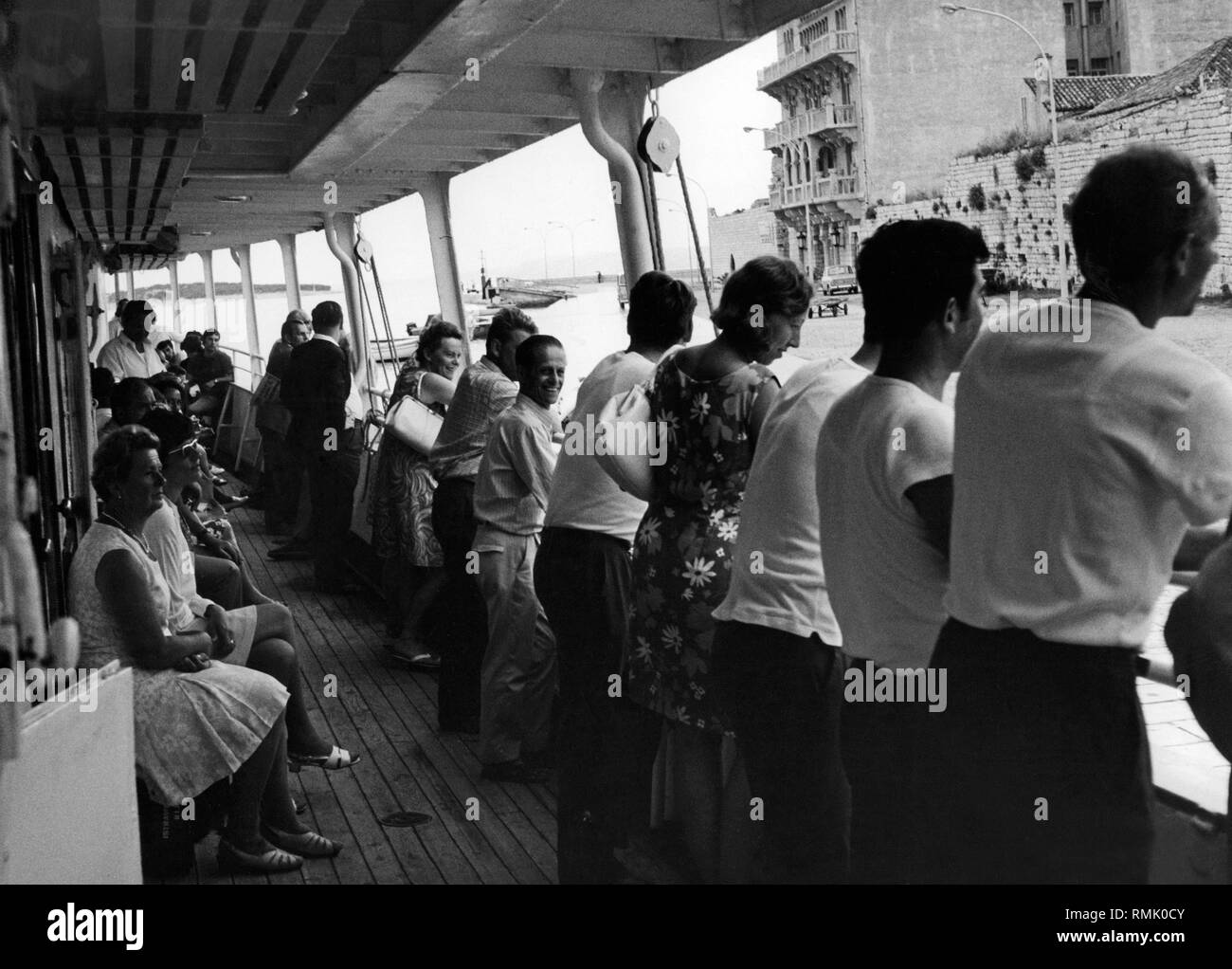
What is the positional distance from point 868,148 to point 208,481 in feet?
12.1

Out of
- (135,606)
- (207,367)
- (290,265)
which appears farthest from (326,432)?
(290,265)

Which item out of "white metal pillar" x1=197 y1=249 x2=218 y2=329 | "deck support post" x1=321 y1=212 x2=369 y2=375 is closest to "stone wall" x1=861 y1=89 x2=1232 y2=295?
"deck support post" x1=321 y1=212 x2=369 y2=375

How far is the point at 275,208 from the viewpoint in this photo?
10.3 meters

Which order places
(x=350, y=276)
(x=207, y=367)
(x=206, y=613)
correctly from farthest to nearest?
1. (x=207, y=367)
2. (x=350, y=276)
3. (x=206, y=613)

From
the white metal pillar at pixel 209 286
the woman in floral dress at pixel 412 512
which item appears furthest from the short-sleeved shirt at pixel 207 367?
the woman in floral dress at pixel 412 512

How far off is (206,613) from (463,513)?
1.15 metres

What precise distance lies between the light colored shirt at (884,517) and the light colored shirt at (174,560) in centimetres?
210

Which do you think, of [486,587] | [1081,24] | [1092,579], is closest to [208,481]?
[486,587]

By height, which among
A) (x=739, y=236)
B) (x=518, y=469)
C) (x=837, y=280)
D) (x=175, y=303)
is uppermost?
(x=175, y=303)

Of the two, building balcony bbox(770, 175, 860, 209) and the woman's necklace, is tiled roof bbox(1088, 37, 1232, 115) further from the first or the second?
the woman's necklace

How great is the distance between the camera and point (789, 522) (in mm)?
2379

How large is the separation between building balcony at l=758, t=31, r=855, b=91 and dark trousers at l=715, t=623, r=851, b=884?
2023 mm

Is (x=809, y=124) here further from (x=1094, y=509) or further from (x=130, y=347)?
(x=130, y=347)

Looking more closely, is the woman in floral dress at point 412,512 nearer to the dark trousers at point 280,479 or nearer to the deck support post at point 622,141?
the deck support post at point 622,141
